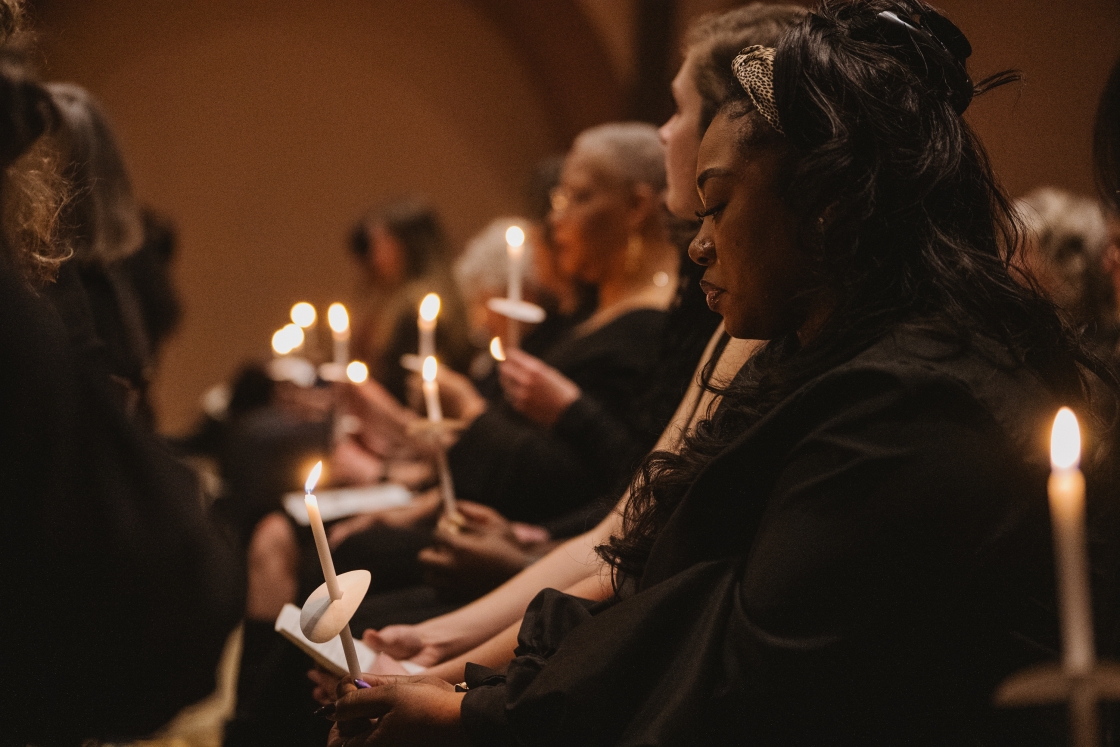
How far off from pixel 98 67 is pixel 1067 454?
666cm

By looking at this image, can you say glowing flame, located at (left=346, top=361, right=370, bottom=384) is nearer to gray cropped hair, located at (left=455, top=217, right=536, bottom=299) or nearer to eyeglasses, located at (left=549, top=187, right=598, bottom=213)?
eyeglasses, located at (left=549, top=187, right=598, bottom=213)

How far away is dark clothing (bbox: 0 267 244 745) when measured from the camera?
0.91 m

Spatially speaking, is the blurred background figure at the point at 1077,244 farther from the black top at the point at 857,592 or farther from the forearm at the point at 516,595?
the black top at the point at 857,592

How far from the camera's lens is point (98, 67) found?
6.09m

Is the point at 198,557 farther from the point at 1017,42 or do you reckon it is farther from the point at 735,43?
the point at 1017,42

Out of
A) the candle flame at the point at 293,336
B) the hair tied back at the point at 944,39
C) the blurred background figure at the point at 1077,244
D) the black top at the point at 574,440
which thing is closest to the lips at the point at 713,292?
the hair tied back at the point at 944,39

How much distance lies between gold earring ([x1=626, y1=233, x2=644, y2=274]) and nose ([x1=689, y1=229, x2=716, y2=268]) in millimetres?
1257

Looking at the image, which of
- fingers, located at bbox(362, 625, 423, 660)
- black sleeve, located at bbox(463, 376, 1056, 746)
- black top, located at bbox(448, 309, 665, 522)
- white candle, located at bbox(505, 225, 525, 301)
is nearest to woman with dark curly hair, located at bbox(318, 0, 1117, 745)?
black sleeve, located at bbox(463, 376, 1056, 746)

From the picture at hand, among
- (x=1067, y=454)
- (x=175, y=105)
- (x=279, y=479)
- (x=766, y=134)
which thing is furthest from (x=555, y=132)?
(x=1067, y=454)

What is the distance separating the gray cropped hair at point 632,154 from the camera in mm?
2537

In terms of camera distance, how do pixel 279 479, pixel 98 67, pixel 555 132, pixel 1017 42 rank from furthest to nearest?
pixel 555 132, pixel 98 67, pixel 279 479, pixel 1017 42

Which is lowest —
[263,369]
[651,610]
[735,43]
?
[263,369]

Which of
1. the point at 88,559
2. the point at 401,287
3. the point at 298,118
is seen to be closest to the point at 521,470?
the point at 88,559

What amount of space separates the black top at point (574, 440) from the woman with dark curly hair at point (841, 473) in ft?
3.01
